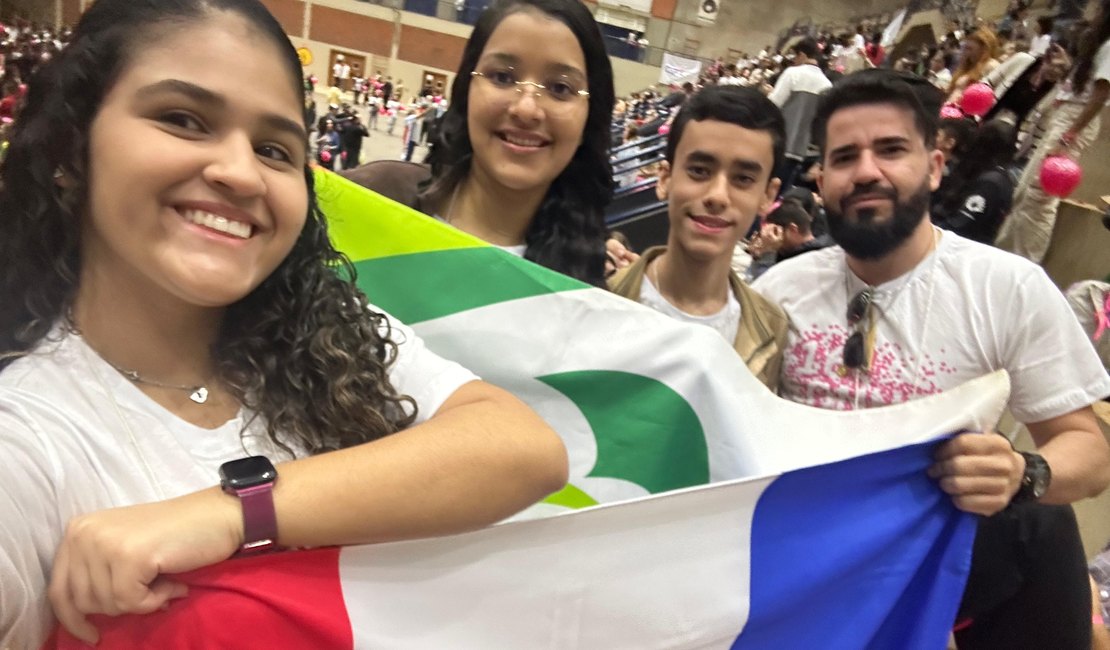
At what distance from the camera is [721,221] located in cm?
166

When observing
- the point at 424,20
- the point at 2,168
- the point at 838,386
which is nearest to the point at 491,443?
the point at 2,168

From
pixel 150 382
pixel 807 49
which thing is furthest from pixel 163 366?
pixel 807 49

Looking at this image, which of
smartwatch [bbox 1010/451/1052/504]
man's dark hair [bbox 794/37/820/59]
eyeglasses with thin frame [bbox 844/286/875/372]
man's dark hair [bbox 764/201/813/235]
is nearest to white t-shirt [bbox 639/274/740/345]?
eyeglasses with thin frame [bbox 844/286/875/372]

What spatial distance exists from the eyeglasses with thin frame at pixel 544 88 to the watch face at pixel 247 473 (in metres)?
Answer: 0.97

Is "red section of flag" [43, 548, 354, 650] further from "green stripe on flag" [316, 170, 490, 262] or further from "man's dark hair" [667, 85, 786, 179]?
"man's dark hair" [667, 85, 786, 179]


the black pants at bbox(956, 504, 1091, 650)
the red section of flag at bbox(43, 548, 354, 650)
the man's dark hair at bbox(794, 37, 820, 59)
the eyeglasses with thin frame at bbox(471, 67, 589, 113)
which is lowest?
the black pants at bbox(956, 504, 1091, 650)

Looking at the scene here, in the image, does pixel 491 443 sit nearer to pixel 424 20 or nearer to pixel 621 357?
pixel 621 357

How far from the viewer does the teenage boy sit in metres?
1.66

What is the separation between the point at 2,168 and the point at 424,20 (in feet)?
71.1

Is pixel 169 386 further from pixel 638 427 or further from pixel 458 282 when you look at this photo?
pixel 638 427

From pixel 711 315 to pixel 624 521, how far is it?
2.73 ft

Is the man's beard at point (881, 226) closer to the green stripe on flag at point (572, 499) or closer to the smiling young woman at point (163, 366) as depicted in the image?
the green stripe on flag at point (572, 499)

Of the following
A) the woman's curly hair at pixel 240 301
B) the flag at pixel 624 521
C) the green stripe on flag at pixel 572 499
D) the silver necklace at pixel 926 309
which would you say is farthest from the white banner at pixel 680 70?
the woman's curly hair at pixel 240 301

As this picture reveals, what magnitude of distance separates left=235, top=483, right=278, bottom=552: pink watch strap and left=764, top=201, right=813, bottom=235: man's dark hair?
3.37 metres
